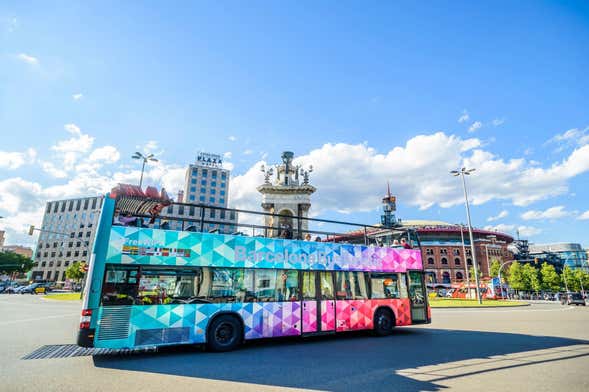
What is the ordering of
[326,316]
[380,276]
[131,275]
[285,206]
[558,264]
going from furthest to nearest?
[558,264] → [285,206] → [380,276] → [326,316] → [131,275]

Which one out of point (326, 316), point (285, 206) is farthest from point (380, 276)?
point (285, 206)

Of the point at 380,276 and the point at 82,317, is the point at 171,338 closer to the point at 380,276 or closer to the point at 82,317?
the point at 82,317

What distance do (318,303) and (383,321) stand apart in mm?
3046

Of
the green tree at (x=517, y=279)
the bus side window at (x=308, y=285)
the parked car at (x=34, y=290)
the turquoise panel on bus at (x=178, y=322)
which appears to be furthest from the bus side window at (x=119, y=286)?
the green tree at (x=517, y=279)

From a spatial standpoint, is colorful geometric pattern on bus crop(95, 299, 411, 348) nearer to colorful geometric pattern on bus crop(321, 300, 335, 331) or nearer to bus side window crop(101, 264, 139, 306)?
colorful geometric pattern on bus crop(321, 300, 335, 331)

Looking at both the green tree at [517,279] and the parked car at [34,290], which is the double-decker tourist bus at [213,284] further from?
the green tree at [517,279]

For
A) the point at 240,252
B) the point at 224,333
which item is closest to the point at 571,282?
the point at 240,252

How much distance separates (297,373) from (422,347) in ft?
15.6

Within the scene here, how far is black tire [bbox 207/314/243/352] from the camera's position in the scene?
28.9 ft

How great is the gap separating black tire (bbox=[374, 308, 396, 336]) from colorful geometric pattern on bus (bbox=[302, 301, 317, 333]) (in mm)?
2677

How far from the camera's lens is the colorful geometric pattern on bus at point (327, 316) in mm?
10641

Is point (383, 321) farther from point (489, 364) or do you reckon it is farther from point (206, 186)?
point (206, 186)

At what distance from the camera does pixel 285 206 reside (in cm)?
3941

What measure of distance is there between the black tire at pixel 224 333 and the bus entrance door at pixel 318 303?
88.0 inches
